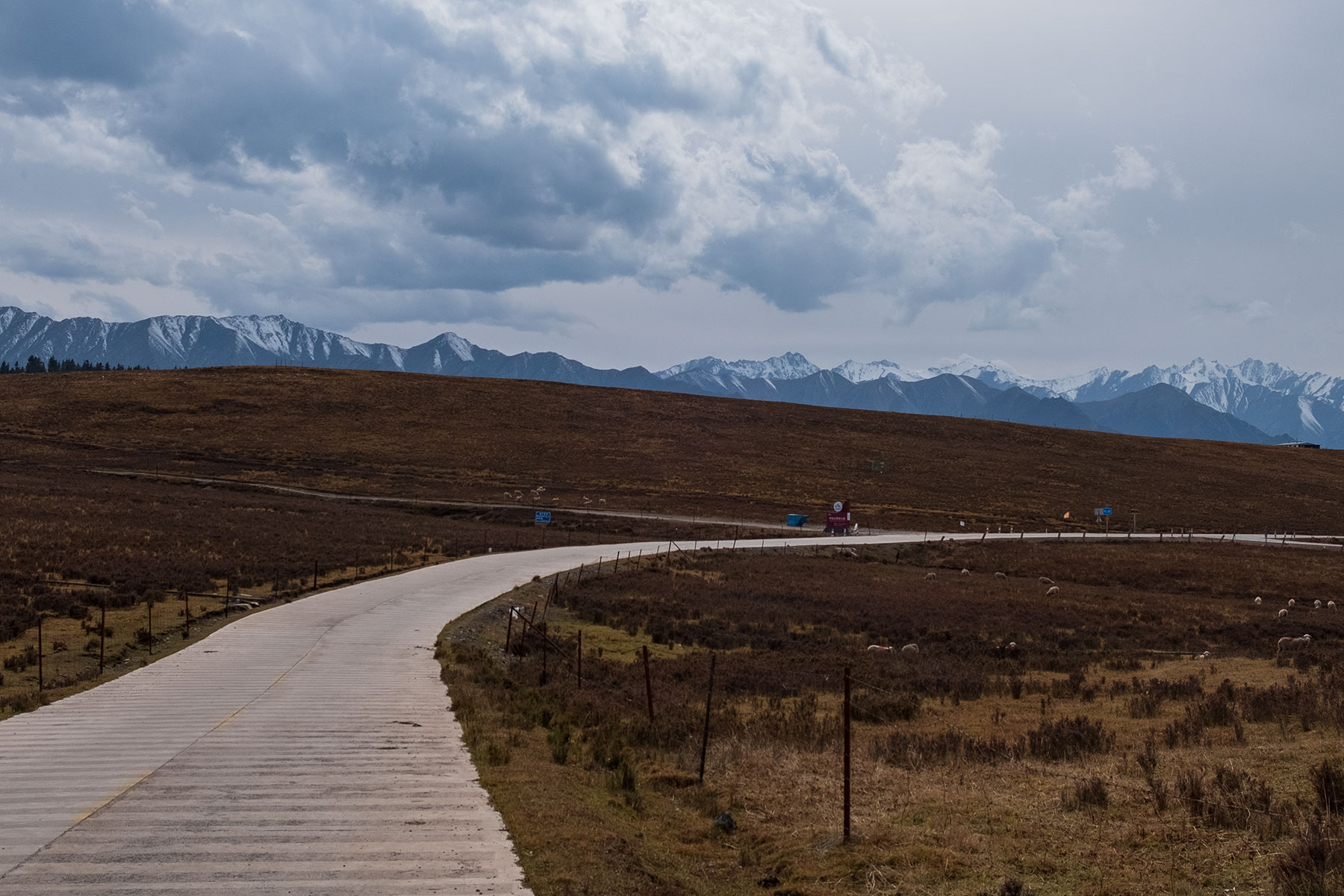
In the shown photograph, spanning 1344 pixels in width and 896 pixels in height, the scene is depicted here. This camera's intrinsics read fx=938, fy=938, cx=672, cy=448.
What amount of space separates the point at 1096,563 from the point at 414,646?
4146cm

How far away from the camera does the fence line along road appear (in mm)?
7117

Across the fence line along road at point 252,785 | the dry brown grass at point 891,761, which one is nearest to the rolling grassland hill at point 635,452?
the dry brown grass at point 891,761

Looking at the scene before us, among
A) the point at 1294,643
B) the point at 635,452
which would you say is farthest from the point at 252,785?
the point at 635,452

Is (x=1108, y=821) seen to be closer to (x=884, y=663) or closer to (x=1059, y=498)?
(x=884, y=663)

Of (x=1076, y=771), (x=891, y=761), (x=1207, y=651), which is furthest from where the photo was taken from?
(x=1207, y=651)

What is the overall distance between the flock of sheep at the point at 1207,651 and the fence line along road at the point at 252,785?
41.5ft

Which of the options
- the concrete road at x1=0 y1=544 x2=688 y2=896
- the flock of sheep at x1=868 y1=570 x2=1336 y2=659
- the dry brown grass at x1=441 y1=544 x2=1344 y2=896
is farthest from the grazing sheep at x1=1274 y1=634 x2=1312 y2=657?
the concrete road at x1=0 y1=544 x2=688 y2=896

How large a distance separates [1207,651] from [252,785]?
76.5 ft

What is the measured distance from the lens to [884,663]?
21375 millimetres

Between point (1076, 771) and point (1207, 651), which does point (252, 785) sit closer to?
point (1076, 771)

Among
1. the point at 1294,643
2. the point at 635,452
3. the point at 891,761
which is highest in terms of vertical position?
the point at 635,452

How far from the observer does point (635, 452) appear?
10125 centimetres

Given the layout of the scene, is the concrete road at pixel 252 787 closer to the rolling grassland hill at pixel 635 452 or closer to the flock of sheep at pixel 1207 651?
the flock of sheep at pixel 1207 651

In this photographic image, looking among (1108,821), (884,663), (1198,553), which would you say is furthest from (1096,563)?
(1108,821)
